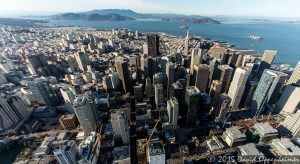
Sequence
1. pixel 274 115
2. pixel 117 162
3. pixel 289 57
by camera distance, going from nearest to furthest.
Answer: pixel 117 162
pixel 274 115
pixel 289 57

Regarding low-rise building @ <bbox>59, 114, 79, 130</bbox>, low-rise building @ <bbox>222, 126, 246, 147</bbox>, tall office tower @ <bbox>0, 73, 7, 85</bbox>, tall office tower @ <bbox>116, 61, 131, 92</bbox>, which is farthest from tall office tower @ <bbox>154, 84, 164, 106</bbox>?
tall office tower @ <bbox>0, 73, 7, 85</bbox>

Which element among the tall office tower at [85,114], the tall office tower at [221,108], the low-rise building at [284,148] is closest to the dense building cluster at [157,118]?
the low-rise building at [284,148]

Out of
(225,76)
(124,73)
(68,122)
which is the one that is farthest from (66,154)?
(225,76)

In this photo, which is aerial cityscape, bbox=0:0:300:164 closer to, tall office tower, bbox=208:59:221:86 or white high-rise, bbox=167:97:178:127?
white high-rise, bbox=167:97:178:127

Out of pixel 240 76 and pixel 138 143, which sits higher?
pixel 240 76

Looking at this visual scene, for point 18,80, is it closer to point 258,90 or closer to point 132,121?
point 132,121

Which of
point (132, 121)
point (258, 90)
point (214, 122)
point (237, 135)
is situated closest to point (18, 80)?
point (132, 121)

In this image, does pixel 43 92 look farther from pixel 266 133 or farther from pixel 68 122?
pixel 266 133
